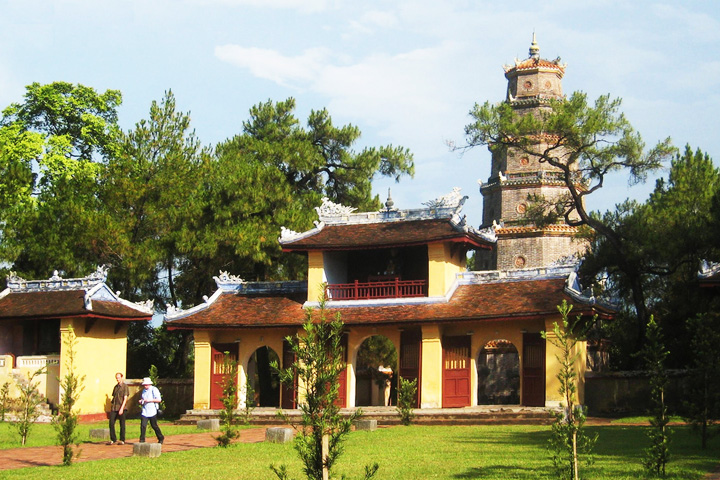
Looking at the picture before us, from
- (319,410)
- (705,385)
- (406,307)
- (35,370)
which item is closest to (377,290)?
(406,307)

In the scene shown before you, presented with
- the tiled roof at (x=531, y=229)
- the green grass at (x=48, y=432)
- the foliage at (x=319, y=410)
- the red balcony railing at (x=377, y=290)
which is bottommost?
the green grass at (x=48, y=432)

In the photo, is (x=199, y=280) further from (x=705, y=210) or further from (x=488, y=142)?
(x=705, y=210)

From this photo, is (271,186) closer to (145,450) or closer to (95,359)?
(95,359)

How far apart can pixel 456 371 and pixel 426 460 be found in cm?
1379

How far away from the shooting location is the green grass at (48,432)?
2222cm

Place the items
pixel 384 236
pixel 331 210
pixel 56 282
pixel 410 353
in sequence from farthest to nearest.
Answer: pixel 331 210
pixel 56 282
pixel 384 236
pixel 410 353

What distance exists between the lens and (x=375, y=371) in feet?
128

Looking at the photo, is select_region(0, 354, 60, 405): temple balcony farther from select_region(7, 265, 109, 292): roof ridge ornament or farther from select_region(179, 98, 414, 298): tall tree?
select_region(179, 98, 414, 298): tall tree

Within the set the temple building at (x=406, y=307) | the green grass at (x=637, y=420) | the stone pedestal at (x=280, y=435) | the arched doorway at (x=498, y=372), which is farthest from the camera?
the arched doorway at (x=498, y=372)

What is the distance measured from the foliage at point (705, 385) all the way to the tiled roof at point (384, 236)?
11.7 meters

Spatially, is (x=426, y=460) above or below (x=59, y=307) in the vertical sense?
below

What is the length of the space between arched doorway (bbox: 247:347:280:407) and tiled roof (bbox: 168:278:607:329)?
8.35 ft

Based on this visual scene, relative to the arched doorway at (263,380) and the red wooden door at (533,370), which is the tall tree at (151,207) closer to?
the arched doorway at (263,380)

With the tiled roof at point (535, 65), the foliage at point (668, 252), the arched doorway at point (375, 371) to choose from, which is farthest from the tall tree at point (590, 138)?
the tiled roof at point (535, 65)
